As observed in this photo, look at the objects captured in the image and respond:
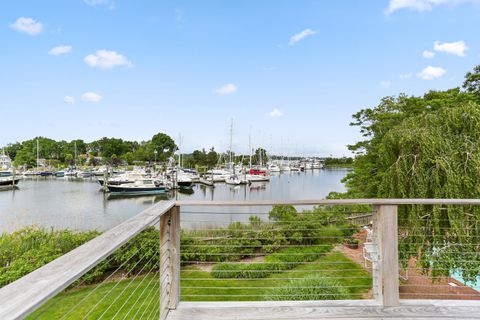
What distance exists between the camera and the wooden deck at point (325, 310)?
1.80 m

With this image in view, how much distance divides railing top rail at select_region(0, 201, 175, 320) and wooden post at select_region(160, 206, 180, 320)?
0.77 m

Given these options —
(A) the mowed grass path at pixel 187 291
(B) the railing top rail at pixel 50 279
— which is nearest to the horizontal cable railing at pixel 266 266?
(A) the mowed grass path at pixel 187 291

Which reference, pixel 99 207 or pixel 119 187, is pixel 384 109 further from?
pixel 119 187

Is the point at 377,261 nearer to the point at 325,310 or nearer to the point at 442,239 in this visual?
the point at 325,310

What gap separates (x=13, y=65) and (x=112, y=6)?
21.7 feet

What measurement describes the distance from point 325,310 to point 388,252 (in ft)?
1.91

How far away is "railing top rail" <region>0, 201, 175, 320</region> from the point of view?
48 centimetres

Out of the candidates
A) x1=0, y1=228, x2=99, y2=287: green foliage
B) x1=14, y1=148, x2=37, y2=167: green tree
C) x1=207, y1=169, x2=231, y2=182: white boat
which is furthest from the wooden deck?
x1=14, y1=148, x2=37, y2=167: green tree

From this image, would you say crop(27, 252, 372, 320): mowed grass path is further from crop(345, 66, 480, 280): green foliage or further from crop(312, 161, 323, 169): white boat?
crop(312, 161, 323, 169): white boat

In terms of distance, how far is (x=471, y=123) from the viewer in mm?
4012

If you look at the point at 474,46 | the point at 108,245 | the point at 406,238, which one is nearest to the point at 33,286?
the point at 108,245

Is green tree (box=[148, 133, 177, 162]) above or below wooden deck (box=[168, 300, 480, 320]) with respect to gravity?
above

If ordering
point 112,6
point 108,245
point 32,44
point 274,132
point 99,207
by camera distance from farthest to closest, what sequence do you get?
point 274,132, point 99,207, point 32,44, point 112,6, point 108,245

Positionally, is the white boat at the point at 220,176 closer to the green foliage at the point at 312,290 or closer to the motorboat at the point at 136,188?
the motorboat at the point at 136,188
